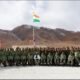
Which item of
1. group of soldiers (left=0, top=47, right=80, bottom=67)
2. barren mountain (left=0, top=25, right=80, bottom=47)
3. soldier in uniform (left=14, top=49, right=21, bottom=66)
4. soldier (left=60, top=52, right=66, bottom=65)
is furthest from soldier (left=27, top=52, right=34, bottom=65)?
barren mountain (left=0, top=25, right=80, bottom=47)

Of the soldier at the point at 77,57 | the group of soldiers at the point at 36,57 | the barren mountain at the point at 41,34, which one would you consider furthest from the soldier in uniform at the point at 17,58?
the barren mountain at the point at 41,34

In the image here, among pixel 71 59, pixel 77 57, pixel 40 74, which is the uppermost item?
pixel 77 57

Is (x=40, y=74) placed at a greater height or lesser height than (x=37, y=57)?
lesser

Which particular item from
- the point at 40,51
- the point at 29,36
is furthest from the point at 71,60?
the point at 29,36

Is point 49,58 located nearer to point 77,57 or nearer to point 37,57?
point 37,57

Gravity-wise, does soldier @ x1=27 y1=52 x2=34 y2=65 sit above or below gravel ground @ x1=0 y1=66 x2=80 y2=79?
above

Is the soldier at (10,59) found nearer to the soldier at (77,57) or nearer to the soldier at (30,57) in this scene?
the soldier at (30,57)

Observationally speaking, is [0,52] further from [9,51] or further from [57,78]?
[57,78]

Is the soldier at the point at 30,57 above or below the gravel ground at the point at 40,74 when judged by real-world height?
above

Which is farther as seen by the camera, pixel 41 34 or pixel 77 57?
pixel 41 34

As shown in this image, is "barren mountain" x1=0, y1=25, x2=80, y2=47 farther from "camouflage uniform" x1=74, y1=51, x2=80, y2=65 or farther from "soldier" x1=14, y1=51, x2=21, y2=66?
"camouflage uniform" x1=74, y1=51, x2=80, y2=65

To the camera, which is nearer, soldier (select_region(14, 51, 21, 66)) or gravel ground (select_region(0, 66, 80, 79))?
gravel ground (select_region(0, 66, 80, 79))

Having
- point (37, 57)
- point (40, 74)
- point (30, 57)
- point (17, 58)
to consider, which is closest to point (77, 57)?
point (37, 57)

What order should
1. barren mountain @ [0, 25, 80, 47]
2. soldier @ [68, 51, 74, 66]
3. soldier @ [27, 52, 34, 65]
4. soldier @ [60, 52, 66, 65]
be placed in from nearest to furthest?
soldier @ [68, 51, 74, 66]
soldier @ [60, 52, 66, 65]
soldier @ [27, 52, 34, 65]
barren mountain @ [0, 25, 80, 47]
